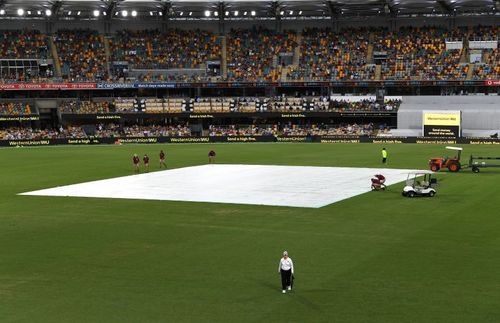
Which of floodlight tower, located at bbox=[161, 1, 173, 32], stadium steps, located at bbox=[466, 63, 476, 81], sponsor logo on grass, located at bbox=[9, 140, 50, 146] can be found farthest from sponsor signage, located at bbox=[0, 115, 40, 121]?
stadium steps, located at bbox=[466, 63, 476, 81]

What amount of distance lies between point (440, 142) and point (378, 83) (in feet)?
59.8

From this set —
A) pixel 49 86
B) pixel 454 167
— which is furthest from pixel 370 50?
pixel 454 167

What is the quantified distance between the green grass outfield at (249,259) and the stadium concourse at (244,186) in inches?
74.6

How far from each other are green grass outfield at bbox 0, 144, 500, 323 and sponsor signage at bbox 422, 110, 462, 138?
44863mm

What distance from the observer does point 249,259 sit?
19641mm

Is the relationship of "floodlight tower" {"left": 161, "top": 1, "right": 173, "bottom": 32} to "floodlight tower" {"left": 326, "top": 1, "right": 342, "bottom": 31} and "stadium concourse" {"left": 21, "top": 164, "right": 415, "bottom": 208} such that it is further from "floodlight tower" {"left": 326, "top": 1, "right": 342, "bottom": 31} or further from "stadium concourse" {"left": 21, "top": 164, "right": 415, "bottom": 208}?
"stadium concourse" {"left": 21, "top": 164, "right": 415, "bottom": 208}

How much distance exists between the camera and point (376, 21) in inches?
4008

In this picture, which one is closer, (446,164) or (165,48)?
(446,164)

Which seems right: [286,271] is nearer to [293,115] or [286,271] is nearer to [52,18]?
[293,115]

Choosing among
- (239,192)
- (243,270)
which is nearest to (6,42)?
(239,192)

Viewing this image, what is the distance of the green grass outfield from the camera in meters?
14.7

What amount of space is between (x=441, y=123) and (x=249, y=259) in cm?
6443

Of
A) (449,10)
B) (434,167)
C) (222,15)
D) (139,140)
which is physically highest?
(222,15)

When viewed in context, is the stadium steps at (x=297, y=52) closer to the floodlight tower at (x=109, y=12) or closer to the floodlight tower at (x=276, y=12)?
the floodlight tower at (x=276, y=12)
